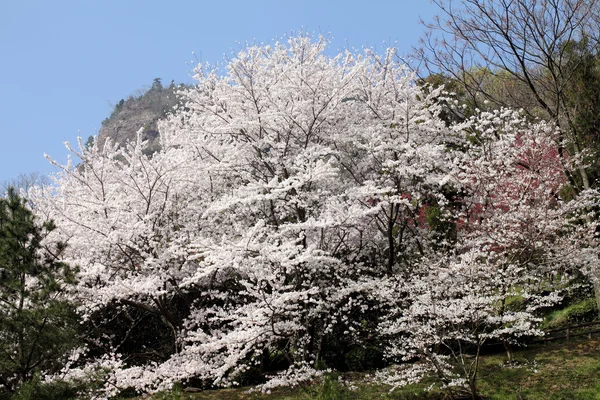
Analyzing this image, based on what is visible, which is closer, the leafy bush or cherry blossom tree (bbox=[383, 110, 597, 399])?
cherry blossom tree (bbox=[383, 110, 597, 399])

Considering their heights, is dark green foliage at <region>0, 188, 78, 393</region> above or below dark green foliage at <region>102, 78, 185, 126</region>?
below

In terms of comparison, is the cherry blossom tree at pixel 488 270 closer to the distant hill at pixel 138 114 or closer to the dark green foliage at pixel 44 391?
the dark green foliage at pixel 44 391

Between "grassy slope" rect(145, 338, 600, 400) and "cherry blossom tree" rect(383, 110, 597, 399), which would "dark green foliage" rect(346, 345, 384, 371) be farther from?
"grassy slope" rect(145, 338, 600, 400)

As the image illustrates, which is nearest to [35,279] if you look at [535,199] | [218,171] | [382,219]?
[218,171]

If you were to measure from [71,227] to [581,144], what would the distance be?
1181cm

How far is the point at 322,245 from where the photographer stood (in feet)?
31.4

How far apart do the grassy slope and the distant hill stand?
84138 millimetres

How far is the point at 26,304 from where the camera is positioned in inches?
265

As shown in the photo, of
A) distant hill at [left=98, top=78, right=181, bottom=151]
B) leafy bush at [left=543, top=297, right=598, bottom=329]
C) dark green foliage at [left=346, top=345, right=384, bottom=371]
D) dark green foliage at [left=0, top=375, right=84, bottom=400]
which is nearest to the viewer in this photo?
dark green foliage at [left=0, top=375, right=84, bottom=400]

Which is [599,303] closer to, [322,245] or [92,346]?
[322,245]

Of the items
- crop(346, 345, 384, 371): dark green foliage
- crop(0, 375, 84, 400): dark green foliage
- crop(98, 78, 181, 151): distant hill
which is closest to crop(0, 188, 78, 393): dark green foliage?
crop(0, 375, 84, 400): dark green foliage

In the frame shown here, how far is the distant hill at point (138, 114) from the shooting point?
93812 millimetres

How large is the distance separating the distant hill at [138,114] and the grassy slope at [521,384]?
8414cm

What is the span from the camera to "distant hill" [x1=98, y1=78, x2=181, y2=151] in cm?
9381
